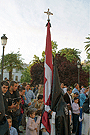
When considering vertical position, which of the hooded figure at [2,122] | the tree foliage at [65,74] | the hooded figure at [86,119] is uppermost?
the tree foliage at [65,74]

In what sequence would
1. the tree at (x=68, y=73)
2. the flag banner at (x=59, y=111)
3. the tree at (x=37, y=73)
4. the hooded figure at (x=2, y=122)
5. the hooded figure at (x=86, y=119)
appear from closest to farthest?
1. the hooded figure at (x=2, y=122)
2. the flag banner at (x=59, y=111)
3. the hooded figure at (x=86, y=119)
4. the tree at (x=68, y=73)
5. the tree at (x=37, y=73)

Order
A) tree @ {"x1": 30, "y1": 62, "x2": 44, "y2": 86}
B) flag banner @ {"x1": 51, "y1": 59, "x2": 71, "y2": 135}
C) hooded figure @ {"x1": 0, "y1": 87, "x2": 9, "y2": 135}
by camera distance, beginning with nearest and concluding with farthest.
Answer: hooded figure @ {"x1": 0, "y1": 87, "x2": 9, "y2": 135}, flag banner @ {"x1": 51, "y1": 59, "x2": 71, "y2": 135}, tree @ {"x1": 30, "y1": 62, "x2": 44, "y2": 86}

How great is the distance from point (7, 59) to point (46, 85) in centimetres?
2134

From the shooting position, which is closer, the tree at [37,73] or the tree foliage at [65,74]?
the tree foliage at [65,74]

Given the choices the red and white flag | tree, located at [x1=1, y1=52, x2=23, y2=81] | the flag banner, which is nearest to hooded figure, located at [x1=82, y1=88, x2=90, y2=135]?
the flag banner

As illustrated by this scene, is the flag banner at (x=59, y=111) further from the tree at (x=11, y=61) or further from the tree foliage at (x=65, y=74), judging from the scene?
the tree at (x=11, y=61)

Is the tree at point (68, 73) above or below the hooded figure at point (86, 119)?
above

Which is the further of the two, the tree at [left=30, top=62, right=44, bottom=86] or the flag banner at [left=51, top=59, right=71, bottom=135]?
the tree at [left=30, top=62, right=44, bottom=86]

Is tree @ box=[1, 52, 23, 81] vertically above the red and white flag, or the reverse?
tree @ box=[1, 52, 23, 81]

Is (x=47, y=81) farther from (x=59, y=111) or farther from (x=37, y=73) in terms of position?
(x=37, y=73)

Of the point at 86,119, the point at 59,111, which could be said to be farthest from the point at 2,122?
the point at 86,119

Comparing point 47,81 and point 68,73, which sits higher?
point 68,73

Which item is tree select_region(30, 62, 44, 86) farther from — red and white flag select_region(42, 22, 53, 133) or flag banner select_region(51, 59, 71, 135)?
flag banner select_region(51, 59, 71, 135)

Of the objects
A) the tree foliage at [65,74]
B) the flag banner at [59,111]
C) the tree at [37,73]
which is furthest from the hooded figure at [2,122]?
the tree at [37,73]
